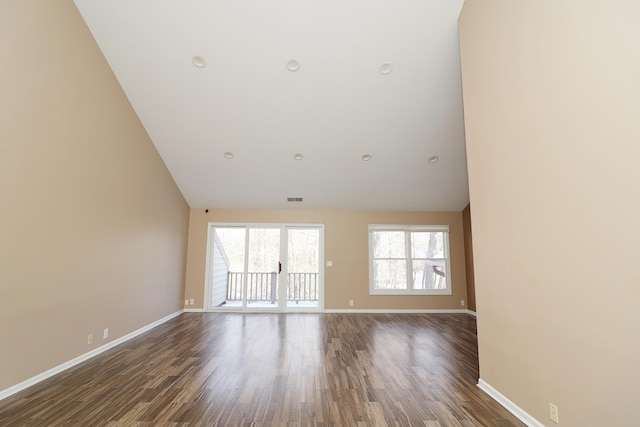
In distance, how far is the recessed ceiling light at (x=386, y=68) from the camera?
Answer: 3.74m

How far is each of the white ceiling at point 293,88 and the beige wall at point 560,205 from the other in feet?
3.78

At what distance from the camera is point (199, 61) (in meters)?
3.70

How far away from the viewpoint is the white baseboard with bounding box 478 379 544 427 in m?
2.12

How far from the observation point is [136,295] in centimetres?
458

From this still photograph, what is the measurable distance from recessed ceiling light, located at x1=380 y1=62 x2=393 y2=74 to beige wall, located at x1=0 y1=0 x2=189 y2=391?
136 inches

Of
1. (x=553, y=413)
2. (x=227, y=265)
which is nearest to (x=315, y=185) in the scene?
(x=227, y=265)

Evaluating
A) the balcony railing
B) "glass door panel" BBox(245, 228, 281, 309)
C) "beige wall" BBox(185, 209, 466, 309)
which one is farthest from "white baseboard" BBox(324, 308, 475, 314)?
"glass door panel" BBox(245, 228, 281, 309)

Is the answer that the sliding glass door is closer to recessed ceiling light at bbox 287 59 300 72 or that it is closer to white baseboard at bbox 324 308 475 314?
white baseboard at bbox 324 308 475 314

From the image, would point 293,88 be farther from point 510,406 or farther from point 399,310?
point 399,310

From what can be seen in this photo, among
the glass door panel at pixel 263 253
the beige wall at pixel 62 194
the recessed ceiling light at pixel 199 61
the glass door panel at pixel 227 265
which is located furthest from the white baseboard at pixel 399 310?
the recessed ceiling light at pixel 199 61

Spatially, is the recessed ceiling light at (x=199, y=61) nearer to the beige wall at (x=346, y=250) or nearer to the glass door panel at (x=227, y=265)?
the beige wall at (x=346, y=250)

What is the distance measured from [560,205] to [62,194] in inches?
173

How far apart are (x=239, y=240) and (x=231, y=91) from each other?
3.76m

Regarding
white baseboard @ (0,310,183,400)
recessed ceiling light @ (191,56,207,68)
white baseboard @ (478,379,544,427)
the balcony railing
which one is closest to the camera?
white baseboard @ (478,379,544,427)
